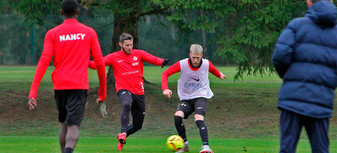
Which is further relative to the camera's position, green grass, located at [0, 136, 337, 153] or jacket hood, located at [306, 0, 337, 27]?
green grass, located at [0, 136, 337, 153]

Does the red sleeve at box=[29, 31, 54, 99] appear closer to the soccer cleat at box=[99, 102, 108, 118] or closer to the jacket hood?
the jacket hood

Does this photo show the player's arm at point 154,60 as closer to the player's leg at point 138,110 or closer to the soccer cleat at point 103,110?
the player's leg at point 138,110

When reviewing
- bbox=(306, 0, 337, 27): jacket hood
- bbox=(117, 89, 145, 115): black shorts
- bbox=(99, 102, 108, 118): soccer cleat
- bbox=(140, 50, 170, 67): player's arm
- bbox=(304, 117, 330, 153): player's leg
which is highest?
bbox=(306, 0, 337, 27): jacket hood

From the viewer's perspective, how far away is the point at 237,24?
16.8 m

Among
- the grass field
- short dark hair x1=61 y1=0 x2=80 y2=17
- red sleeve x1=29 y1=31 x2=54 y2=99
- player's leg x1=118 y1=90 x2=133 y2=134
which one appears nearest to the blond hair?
player's leg x1=118 y1=90 x2=133 y2=134

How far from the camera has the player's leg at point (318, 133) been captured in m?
5.29

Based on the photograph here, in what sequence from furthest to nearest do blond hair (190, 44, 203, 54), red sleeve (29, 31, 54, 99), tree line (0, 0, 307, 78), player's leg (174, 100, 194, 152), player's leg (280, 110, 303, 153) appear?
tree line (0, 0, 307, 78) < player's leg (174, 100, 194, 152) < blond hair (190, 44, 203, 54) < red sleeve (29, 31, 54, 99) < player's leg (280, 110, 303, 153)

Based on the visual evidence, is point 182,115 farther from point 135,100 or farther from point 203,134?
point 135,100

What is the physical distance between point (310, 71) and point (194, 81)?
463 cm

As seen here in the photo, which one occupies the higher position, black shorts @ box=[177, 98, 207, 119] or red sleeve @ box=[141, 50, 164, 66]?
red sleeve @ box=[141, 50, 164, 66]

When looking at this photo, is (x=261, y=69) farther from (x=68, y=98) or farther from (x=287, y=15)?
(x=68, y=98)

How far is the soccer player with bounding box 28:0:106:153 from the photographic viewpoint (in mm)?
6602

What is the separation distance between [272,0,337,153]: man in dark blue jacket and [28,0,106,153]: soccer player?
2.41 metres

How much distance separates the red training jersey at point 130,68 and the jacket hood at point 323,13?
16.9 feet
